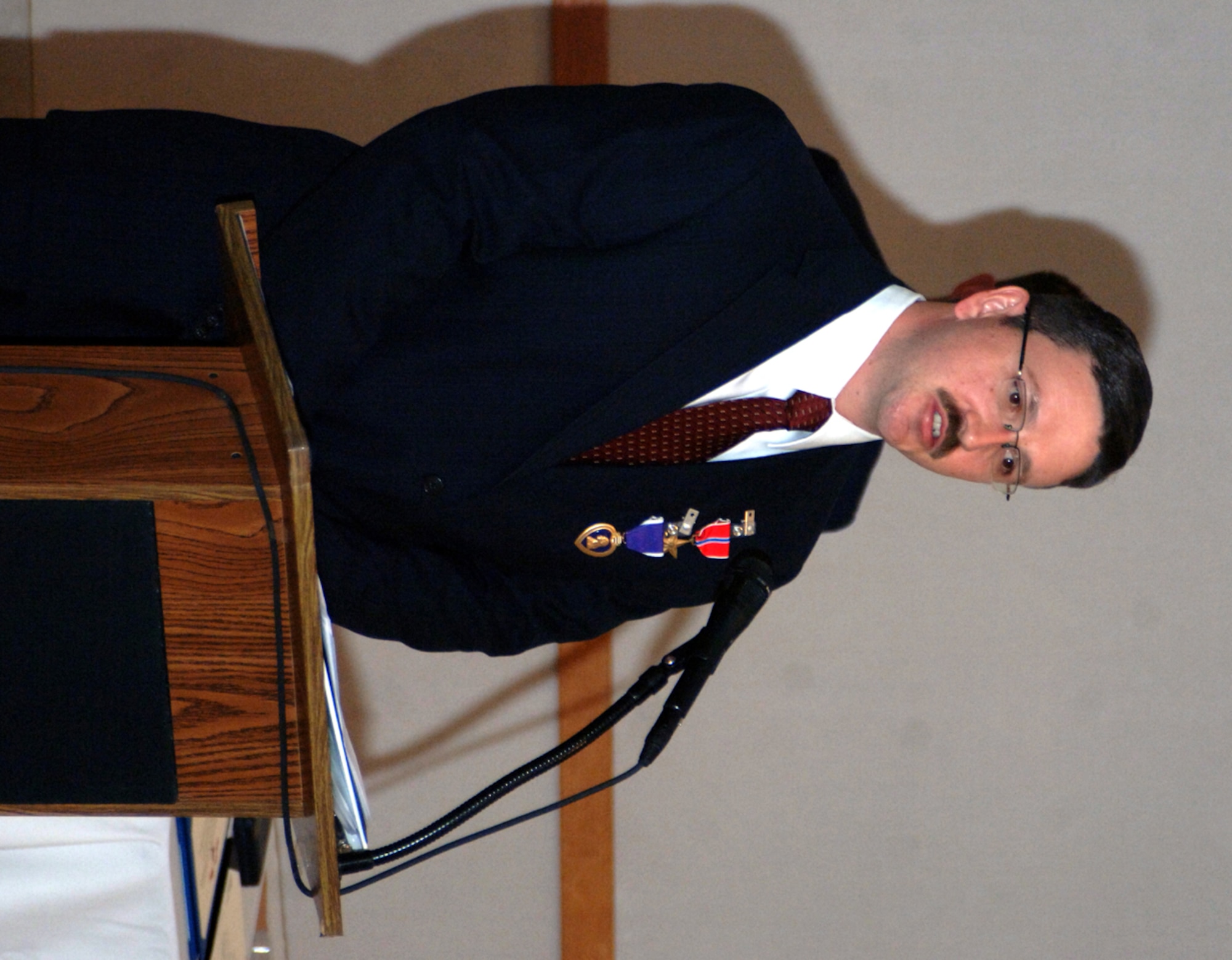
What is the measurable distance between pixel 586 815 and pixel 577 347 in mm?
1713

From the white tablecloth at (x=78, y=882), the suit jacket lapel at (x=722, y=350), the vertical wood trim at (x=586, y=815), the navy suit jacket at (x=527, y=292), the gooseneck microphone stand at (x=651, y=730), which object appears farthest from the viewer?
the vertical wood trim at (x=586, y=815)

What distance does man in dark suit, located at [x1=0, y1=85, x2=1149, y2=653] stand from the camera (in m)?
1.16

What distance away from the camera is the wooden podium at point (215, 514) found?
0.81m

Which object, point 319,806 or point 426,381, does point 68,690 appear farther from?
point 426,381

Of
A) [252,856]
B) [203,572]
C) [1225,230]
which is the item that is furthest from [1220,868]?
[203,572]

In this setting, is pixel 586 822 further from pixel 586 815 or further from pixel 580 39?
pixel 580 39

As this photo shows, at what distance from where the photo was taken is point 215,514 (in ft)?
2.72

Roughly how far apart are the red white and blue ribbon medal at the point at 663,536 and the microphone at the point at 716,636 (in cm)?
23

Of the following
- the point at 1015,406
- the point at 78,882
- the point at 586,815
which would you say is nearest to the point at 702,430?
the point at 1015,406

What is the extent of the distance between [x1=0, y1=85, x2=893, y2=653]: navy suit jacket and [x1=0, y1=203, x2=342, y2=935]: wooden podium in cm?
23

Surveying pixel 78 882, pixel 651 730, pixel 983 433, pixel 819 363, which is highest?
pixel 819 363

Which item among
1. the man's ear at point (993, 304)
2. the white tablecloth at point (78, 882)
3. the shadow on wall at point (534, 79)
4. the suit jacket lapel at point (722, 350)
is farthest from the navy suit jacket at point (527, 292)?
the shadow on wall at point (534, 79)

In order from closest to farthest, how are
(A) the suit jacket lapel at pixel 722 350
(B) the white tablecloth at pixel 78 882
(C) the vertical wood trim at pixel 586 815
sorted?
(A) the suit jacket lapel at pixel 722 350 → (B) the white tablecloth at pixel 78 882 → (C) the vertical wood trim at pixel 586 815

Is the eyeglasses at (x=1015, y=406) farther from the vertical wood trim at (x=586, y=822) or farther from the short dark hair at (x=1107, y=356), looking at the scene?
the vertical wood trim at (x=586, y=822)
